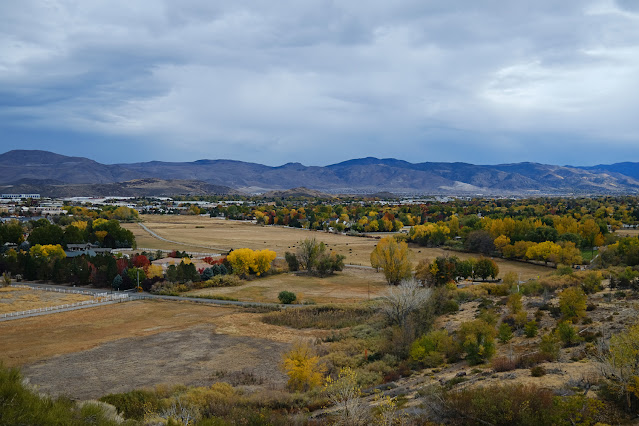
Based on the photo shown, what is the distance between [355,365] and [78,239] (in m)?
68.8

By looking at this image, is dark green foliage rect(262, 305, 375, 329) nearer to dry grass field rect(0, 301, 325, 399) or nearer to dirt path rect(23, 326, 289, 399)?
dry grass field rect(0, 301, 325, 399)

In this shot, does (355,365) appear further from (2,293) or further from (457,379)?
(2,293)

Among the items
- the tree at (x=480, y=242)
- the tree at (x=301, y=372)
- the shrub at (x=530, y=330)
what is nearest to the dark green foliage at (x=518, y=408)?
the tree at (x=301, y=372)

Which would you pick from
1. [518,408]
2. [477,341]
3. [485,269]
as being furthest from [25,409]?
[485,269]

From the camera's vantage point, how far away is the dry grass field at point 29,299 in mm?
44562

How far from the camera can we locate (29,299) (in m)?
48.0

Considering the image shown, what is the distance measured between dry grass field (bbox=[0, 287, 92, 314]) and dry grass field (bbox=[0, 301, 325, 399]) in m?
4.65

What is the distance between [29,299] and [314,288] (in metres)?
31.0

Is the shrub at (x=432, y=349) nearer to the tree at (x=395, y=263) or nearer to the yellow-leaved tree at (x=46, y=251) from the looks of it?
the tree at (x=395, y=263)

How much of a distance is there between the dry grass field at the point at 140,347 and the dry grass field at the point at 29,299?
4.65 metres

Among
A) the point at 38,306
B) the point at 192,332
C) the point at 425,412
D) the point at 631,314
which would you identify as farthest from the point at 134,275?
the point at 631,314

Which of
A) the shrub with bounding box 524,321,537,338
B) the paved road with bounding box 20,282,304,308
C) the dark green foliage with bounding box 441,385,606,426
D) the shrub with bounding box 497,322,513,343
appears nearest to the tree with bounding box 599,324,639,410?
the dark green foliage with bounding box 441,385,606,426

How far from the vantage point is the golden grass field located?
2916 inches

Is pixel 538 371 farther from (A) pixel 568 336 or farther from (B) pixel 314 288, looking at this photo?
(B) pixel 314 288
